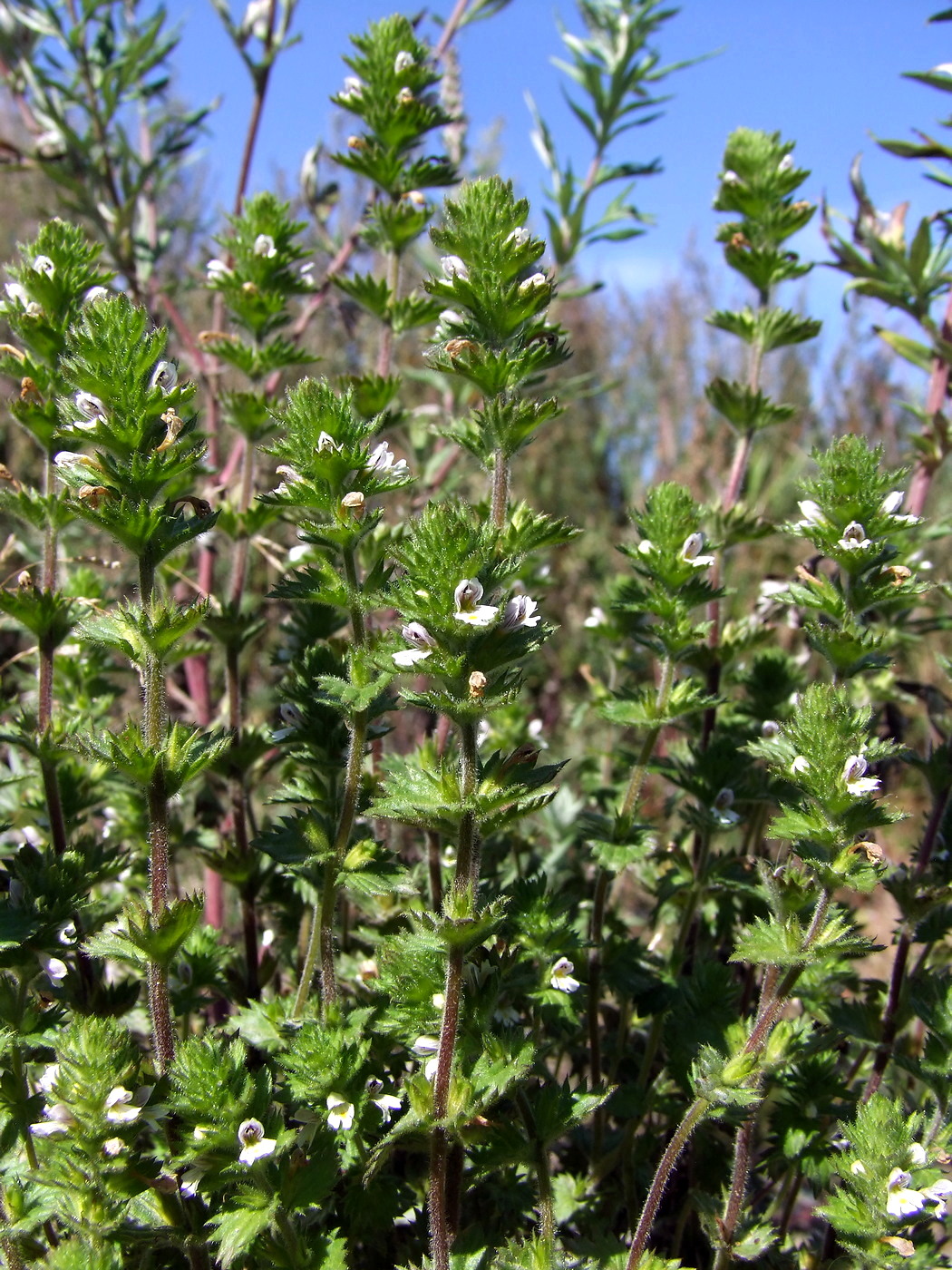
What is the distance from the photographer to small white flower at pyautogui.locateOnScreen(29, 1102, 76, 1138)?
5.32 feet

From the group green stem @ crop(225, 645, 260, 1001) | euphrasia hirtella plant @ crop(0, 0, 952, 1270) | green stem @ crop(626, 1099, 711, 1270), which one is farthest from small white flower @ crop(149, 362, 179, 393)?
green stem @ crop(626, 1099, 711, 1270)

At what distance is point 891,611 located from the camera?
276 cm

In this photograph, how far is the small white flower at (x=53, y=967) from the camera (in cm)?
194

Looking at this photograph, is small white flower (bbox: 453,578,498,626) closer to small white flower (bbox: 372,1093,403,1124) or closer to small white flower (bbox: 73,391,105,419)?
small white flower (bbox: 73,391,105,419)

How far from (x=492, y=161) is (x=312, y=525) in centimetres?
691

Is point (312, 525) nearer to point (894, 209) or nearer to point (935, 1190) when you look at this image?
point (935, 1190)

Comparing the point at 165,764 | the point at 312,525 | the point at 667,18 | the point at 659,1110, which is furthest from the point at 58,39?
the point at 659,1110

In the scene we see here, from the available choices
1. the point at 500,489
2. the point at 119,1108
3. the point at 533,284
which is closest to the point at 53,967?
the point at 119,1108

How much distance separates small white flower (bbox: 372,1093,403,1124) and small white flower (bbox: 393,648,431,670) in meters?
0.86

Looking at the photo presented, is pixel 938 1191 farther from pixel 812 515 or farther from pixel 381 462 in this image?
pixel 381 462

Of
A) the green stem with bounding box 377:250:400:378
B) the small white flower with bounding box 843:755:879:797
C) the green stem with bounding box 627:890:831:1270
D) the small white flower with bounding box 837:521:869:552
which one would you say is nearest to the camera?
the small white flower with bounding box 843:755:879:797

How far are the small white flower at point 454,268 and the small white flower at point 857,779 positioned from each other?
119 centimetres

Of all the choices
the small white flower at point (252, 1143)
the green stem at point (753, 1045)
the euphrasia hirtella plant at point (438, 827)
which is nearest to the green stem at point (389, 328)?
the euphrasia hirtella plant at point (438, 827)

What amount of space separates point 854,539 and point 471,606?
0.88 meters
